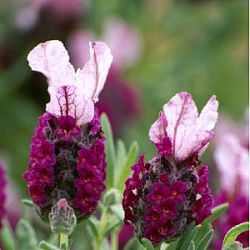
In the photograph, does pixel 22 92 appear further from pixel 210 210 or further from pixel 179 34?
pixel 210 210

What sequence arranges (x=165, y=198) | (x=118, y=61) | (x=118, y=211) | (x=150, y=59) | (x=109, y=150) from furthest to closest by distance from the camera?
(x=150, y=59) < (x=118, y=61) < (x=109, y=150) < (x=118, y=211) < (x=165, y=198)

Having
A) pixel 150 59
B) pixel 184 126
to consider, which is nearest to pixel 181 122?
pixel 184 126

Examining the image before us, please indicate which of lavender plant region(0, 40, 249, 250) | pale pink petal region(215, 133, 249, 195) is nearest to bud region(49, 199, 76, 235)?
lavender plant region(0, 40, 249, 250)

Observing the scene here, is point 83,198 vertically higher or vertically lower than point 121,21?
lower

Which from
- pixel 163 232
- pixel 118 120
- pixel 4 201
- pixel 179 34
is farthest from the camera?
pixel 179 34

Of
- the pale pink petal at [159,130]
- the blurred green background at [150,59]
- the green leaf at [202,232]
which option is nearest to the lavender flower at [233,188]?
the green leaf at [202,232]

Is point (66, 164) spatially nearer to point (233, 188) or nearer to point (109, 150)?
point (109, 150)

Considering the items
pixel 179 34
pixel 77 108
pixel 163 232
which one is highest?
pixel 179 34

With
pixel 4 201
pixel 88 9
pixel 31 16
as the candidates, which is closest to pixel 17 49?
pixel 31 16
